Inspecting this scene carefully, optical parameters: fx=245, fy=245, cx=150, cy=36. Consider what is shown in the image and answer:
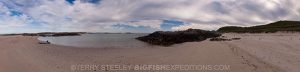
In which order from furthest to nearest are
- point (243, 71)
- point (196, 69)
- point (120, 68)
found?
point (120, 68), point (196, 69), point (243, 71)

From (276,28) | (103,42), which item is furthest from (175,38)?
(276,28)

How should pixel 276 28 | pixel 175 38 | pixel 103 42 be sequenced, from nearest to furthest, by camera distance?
pixel 175 38, pixel 103 42, pixel 276 28

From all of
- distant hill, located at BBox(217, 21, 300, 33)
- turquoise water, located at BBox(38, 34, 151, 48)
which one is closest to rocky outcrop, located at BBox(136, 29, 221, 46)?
turquoise water, located at BBox(38, 34, 151, 48)

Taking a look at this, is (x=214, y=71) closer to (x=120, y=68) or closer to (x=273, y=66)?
(x=273, y=66)

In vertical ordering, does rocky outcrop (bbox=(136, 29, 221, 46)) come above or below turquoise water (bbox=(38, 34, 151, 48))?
above

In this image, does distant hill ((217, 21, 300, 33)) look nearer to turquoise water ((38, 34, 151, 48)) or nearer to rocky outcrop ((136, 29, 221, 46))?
A: rocky outcrop ((136, 29, 221, 46))

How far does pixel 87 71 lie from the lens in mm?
10977

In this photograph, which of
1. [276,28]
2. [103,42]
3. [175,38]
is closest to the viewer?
[175,38]

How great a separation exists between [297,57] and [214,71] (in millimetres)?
5042

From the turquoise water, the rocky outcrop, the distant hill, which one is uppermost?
the distant hill

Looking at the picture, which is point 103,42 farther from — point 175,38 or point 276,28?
point 276,28

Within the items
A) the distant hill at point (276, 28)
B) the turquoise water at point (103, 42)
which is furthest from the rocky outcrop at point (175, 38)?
the distant hill at point (276, 28)

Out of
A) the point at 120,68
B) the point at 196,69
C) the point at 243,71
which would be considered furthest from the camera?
the point at 120,68

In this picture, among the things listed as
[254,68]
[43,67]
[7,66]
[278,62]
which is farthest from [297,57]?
[7,66]
